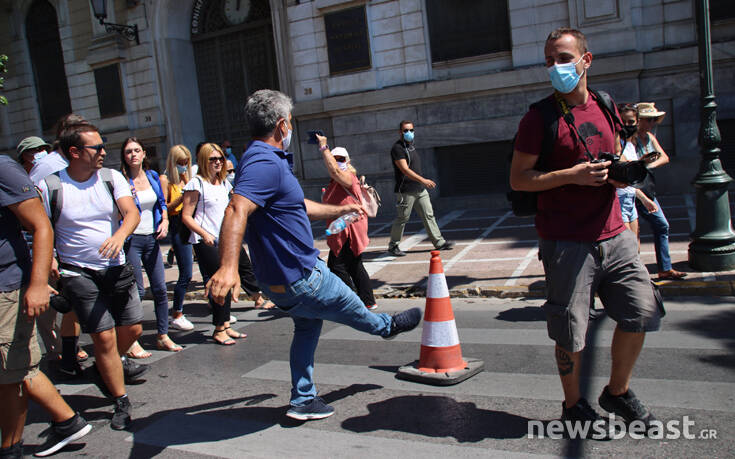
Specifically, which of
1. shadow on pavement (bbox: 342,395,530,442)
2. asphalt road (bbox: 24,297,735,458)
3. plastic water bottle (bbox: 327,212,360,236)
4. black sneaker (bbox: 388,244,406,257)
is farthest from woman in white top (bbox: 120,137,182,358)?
black sneaker (bbox: 388,244,406,257)

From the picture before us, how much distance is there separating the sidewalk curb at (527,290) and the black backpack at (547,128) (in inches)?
134

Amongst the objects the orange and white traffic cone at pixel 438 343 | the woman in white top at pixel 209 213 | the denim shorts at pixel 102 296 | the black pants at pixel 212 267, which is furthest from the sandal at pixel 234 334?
the orange and white traffic cone at pixel 438 343

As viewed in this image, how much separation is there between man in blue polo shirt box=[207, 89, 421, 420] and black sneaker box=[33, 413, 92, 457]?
4.36ft

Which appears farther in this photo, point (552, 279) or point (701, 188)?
Result: point (701, 188)

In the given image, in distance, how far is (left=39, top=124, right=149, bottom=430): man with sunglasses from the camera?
→ 399 cm

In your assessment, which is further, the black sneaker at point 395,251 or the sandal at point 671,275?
the black sneaker at point 395,251

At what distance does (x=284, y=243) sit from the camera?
3.54 metres

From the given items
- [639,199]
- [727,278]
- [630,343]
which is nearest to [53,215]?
[630,343]

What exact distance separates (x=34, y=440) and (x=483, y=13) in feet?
40.0

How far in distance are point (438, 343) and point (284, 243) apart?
4.75 feet

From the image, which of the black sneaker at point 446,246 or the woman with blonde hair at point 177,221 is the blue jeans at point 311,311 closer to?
the woman with blonde hair at point 177,221

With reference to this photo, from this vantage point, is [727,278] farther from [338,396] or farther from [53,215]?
[53,215]

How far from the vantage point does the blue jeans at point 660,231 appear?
6301 millimetres

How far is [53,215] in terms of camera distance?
159 inches
